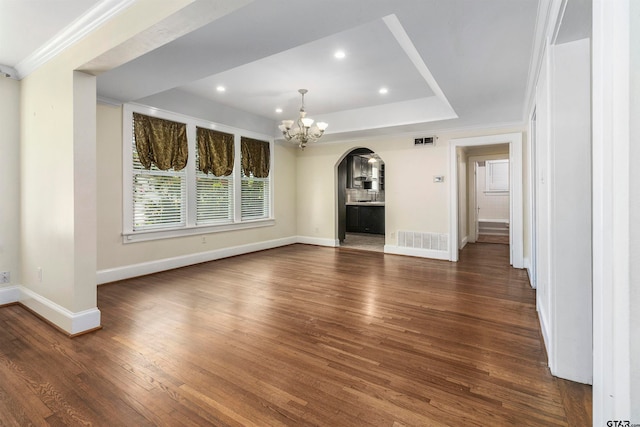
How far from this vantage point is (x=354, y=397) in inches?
72.3

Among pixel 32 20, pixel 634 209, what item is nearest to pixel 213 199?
pixel 32 20

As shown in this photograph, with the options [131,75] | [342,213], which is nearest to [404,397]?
[131,75]

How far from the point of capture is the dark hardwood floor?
1715 millimetres

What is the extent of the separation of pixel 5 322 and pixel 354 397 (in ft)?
11.5

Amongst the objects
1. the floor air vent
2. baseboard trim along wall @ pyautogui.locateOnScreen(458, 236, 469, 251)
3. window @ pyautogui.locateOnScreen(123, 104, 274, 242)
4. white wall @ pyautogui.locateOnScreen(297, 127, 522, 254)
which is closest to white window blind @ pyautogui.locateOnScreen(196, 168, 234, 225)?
window @ pyautogui.locateOnScreen(123, 104, 274, 242)

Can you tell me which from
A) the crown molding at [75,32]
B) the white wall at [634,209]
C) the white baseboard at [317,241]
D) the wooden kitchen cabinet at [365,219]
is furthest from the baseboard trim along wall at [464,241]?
the crown molding at [75,32]

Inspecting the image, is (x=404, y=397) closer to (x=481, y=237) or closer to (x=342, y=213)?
(x=342, y=213)

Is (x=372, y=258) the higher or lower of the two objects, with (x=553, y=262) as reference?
lower

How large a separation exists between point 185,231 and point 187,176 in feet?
3.16

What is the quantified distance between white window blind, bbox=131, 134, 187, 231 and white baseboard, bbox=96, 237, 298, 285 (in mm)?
578

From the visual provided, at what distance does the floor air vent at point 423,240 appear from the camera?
5.97m

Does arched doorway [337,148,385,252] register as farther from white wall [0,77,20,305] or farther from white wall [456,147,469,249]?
white wall [0,77,20,305]

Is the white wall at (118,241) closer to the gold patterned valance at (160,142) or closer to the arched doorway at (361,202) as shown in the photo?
the gold patterned valance at (160,142)

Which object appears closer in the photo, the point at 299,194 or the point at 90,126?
the point at 90,126
